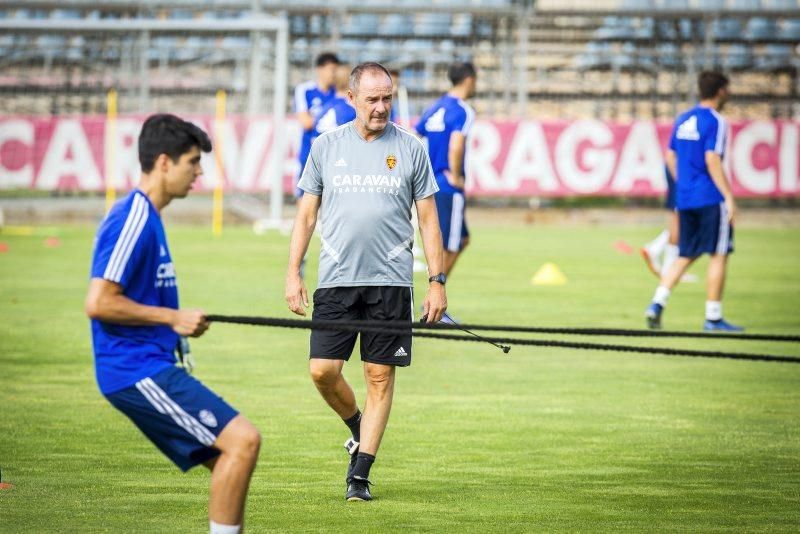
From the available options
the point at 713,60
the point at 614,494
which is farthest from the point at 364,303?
the point at 713,60

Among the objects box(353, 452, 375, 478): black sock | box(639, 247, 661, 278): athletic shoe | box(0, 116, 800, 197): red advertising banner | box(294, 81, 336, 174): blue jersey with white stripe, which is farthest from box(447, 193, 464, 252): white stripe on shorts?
box(0, 116, 800, 197): red advertising banner

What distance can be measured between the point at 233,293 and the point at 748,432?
791 cm

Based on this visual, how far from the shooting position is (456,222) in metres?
13.4

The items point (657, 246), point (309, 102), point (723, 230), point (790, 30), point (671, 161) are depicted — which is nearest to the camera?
point (723, 230)

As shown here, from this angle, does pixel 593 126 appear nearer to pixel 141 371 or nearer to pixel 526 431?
pixel 526 431

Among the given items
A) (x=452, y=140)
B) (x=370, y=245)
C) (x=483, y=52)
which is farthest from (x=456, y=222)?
(x=483, y=52)

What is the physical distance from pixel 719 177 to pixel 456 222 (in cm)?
248

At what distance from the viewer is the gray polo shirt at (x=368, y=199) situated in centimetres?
681

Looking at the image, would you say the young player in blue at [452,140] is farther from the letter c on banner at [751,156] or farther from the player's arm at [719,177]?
the letter c on banner at [751,156]

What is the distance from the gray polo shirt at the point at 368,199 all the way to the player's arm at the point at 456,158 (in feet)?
19.3

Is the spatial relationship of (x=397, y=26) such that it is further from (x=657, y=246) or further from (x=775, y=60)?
(x=657, y=246)

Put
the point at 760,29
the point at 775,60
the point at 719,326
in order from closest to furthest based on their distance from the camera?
the point at 719,326
the point at 775,60
the point at 760,29

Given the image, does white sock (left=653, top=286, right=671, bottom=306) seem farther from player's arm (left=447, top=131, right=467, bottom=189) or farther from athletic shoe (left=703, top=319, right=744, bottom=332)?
player's arm (left=447, top=131, right=467, bottom=189)

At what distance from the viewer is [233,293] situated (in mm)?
15336
